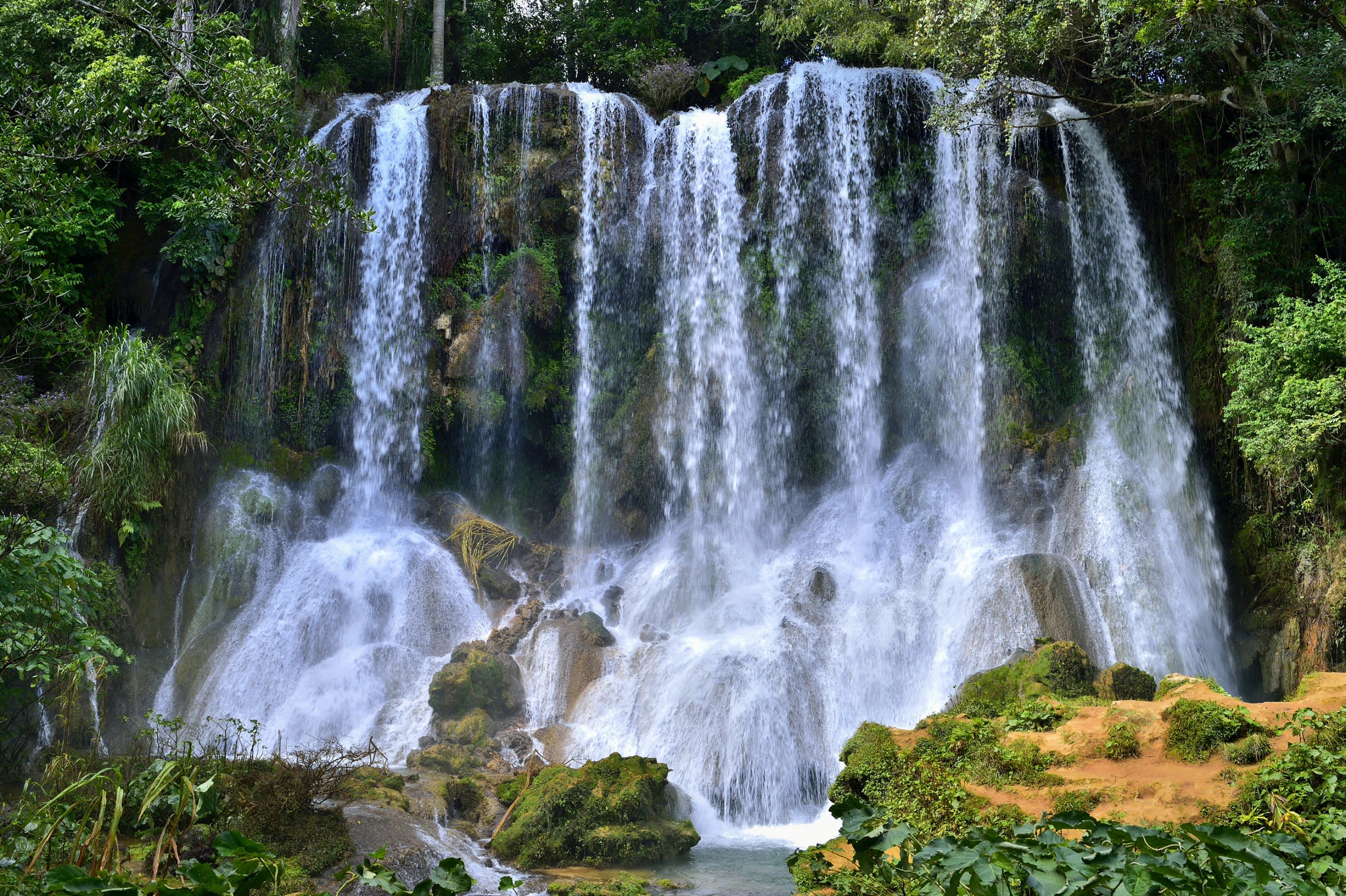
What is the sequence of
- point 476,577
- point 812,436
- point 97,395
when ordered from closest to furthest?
point 97,395 < point 476,577 < point 812,436

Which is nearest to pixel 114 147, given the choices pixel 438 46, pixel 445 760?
pixel 445 760

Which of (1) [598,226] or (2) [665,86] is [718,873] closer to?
(1) [598,226]

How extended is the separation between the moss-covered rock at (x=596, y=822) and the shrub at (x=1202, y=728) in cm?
430

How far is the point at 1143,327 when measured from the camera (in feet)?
48.4

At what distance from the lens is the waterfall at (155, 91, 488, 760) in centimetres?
1219

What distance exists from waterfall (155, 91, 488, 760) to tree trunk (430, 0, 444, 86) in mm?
2255

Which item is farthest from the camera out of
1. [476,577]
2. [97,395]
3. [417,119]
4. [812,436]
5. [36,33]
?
[417,119]

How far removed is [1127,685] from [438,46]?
17.8m

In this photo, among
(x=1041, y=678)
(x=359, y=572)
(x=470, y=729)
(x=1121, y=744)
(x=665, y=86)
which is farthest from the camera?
(x=665, y=86)

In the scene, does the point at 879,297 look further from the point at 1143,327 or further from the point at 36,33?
the point at 36,33

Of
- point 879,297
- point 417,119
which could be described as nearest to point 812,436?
point 879,297

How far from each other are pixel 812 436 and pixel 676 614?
4.12 meters

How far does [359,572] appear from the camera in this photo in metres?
14.0

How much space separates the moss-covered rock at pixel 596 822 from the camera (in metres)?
8.00
